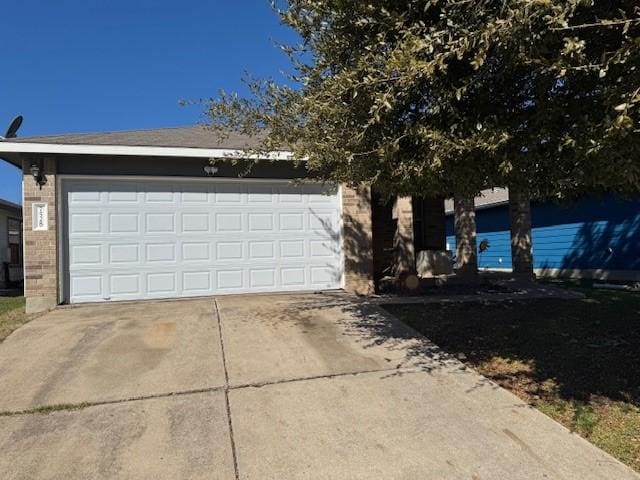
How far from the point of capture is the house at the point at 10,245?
14.7 meters

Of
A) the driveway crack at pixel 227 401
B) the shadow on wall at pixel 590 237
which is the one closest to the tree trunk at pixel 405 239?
the shadow on wall at pixel 590 237

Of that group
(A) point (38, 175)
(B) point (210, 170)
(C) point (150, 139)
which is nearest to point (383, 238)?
(B) point (210, 170)

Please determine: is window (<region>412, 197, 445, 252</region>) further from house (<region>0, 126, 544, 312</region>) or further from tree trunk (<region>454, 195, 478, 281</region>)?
house (<region>0, 126, 544, 312</region>)

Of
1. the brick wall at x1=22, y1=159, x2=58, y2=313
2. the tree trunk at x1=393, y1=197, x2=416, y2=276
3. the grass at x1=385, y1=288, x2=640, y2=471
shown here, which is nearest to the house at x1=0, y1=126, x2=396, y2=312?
the brick wall at x1=22, y1=159, x2=58, y2=313

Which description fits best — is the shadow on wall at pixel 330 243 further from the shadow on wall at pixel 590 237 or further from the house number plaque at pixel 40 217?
the shadow on wall at pixel 590 237

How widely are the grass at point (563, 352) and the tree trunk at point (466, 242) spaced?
10.1ft

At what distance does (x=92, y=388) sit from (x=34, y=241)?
5.08 metres

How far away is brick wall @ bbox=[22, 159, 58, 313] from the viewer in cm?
873

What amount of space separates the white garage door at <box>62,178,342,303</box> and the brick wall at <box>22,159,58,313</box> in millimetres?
265

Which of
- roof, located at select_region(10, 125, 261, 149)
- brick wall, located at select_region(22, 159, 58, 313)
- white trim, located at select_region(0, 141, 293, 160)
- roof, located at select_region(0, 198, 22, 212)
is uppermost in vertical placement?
roof, located at select_region(10, 125, 261, 149)

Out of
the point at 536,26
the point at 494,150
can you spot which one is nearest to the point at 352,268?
the point at 494,150

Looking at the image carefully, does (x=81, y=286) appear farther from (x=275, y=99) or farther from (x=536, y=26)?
(x=536, y=26)

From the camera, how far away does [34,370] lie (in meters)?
5.49

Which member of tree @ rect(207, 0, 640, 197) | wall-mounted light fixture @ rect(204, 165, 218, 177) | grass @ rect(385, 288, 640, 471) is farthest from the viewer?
wall-mounted light fixture @ rect(204, 165, 218, 177)
